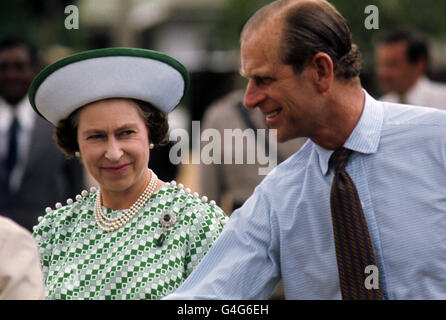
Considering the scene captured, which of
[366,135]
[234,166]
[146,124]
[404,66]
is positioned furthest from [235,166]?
[404,66]

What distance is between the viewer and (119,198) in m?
3.64

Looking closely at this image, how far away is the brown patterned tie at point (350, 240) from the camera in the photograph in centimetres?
302

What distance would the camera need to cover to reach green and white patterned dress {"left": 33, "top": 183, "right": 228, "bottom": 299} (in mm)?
3371

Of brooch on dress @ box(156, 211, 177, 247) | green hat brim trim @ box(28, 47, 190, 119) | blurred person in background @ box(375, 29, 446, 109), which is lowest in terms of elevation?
brooch on dress @ box(156, 211, 177, 247)

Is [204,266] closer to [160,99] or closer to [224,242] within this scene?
[224,242]

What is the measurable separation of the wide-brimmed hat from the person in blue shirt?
413 mm

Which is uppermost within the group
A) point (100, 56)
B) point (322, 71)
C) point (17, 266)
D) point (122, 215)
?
point (100, 56)

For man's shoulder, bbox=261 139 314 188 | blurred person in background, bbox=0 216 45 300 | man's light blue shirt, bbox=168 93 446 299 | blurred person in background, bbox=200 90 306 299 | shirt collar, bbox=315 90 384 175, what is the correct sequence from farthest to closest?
blurred person in background, bbox=200 90 306 299, man's shoulder, bbox=261 139 314 188, shirt collar, bbox=315 90 384 175, man's light blue shirt, bbox=168 93 446 299, blurred person in background, bbox=0 216 45 300

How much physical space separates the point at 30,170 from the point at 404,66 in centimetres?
305

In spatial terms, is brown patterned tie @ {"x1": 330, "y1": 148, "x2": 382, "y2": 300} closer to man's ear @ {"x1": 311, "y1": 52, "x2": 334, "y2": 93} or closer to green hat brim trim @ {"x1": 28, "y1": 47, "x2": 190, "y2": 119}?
man's ear @ {"x1": 311, "y1": 52, "x2": 334, "y2": 93}

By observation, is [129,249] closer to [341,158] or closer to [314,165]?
[314,165]

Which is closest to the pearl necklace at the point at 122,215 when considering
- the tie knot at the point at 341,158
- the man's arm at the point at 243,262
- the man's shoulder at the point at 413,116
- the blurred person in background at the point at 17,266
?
the man's arm at the point at 243,262

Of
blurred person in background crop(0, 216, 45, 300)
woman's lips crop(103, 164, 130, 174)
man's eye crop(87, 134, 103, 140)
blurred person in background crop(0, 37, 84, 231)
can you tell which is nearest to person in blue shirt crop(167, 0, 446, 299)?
woman's lips crop(103, 164, 130, 174)
